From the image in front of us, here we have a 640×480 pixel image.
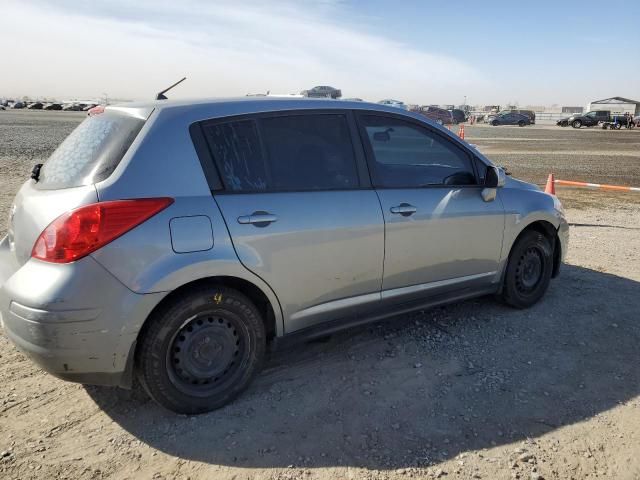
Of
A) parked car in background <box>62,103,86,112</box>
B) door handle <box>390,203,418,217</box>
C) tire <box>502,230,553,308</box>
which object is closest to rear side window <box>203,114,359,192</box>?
door handle <box>390,203,418,217</box>

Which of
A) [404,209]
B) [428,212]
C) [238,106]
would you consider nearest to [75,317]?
[238,106]

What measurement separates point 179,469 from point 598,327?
3.51 m

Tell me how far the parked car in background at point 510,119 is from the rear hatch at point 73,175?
184 ft

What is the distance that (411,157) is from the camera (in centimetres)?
420

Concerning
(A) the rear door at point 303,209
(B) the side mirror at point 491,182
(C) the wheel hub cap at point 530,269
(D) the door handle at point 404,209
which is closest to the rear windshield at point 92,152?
(A) the rear door at point 303,209

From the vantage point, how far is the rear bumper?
2.63 meters

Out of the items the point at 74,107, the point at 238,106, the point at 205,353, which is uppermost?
the point at 74,107

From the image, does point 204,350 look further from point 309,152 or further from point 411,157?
point 411,157

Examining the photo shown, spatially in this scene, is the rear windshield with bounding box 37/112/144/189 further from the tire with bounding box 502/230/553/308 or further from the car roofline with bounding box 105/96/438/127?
the tire with bounding box 502/230/553/308

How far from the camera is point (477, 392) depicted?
11.1 ft

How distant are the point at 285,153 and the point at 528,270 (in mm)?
2624

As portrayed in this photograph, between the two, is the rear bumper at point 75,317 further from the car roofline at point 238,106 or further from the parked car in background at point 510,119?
the parked car in background at point 510,119

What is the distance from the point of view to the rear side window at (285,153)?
3131mm

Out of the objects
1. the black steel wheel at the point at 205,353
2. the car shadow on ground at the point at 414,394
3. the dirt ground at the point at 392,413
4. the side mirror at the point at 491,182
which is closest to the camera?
the dirt ground at the point at 392,413
